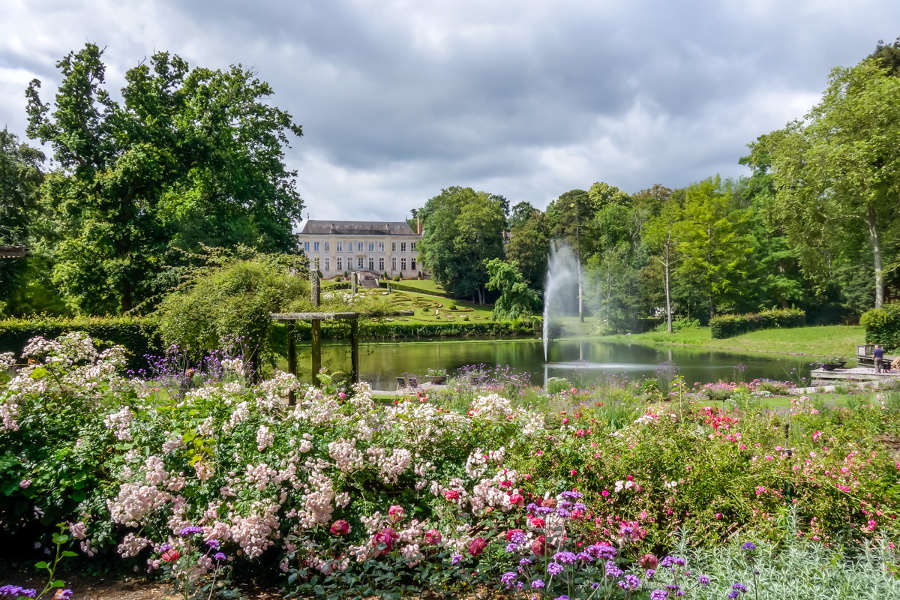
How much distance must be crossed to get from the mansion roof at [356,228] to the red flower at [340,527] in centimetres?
7767

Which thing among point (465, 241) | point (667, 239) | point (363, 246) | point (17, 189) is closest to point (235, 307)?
point (17, 189)

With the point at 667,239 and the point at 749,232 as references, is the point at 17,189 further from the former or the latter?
the point at 749,232

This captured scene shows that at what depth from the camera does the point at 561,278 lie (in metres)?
49.7

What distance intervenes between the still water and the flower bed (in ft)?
26.6

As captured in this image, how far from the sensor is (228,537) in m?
2.88

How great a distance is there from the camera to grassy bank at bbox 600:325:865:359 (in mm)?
22156

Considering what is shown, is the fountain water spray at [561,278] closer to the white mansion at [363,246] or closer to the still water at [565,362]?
the still water at [565,362]

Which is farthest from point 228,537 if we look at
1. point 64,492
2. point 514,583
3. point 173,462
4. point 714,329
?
point 714,329

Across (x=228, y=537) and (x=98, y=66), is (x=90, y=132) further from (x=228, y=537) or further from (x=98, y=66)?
(x=228, y=537)

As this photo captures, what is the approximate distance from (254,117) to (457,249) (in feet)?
107

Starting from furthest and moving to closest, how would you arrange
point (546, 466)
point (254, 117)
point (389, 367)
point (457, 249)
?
1. point (457, 249)
2. point (254, 117)
3. point (389, 367)
4. point (546, 466)

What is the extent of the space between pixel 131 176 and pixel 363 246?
60467 mm

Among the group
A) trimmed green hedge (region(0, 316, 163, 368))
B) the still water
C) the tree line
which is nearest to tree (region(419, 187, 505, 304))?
the tree line

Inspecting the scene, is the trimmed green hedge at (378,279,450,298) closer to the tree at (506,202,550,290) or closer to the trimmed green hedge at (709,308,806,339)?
the tree at (506,202,550,290)
